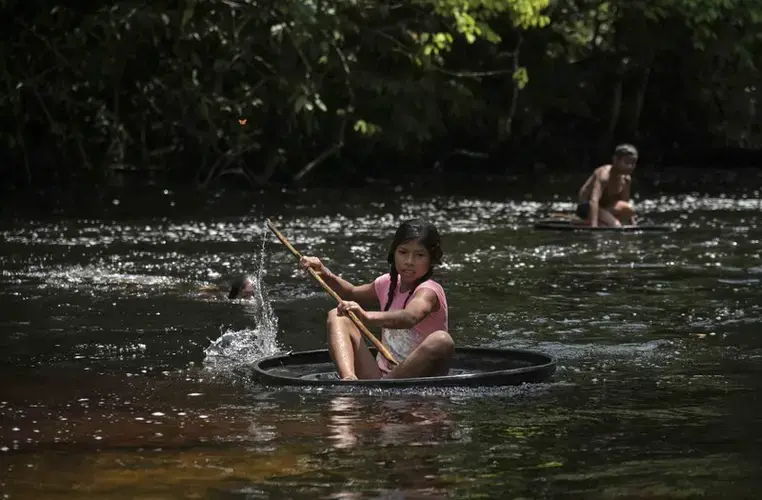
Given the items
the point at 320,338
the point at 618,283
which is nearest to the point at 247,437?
the point at 320,338

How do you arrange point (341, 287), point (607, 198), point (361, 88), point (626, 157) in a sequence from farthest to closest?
point (361, 88) < point (607, 198) < point (626, 157) < point (341, 287)

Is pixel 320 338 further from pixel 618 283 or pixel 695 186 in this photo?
pixel 695 186

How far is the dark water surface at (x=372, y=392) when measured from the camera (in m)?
6.32

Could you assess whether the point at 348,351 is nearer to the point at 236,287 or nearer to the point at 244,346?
the point at 244,346

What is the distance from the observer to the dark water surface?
6.32 metres

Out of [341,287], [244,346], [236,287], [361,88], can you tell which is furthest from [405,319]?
[361,88]

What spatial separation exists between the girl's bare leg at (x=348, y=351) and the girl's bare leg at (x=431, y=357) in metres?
0.29

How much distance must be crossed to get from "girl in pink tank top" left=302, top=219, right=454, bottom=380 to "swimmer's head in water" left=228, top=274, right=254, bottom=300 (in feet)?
13.0

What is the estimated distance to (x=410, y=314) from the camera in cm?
824

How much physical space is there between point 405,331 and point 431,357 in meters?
0.40

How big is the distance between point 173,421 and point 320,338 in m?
3.20

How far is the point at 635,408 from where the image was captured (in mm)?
7855

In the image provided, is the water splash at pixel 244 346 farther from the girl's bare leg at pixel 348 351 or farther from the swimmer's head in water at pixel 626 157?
the swimmer's head in water at pixel 626 157

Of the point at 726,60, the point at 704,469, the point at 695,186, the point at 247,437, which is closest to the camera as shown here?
the point at 704,469
